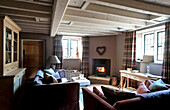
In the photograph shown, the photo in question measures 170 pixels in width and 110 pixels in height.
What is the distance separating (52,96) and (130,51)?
3.49 metres

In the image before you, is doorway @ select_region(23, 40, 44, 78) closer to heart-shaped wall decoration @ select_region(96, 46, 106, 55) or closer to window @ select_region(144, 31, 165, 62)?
heart-shaped wall decoration @ select_region(96, 46, 106, 55)

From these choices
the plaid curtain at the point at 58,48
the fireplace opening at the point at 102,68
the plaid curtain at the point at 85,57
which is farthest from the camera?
the plaid curtain at the point at 85,57

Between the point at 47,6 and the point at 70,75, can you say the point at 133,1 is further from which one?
the point at 70,75

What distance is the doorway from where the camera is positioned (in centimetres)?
562

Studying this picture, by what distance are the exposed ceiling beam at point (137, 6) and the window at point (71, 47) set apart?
3.78 metres

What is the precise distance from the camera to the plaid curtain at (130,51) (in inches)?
171

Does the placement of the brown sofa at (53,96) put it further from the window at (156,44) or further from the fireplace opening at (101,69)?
the window at (156,44)

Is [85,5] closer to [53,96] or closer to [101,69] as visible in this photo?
[53,96]

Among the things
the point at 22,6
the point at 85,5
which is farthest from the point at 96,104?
the point at 22,6

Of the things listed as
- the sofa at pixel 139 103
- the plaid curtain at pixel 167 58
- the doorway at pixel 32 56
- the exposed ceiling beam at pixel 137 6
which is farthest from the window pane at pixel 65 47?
the plaid curtain at pixel 167 58

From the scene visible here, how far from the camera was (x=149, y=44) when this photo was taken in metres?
4.11

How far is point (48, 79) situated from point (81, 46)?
3239 millimetres

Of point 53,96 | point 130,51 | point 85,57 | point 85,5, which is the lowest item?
point 53,96

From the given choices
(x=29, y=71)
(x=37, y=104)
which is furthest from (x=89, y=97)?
(x=29, y=71)
